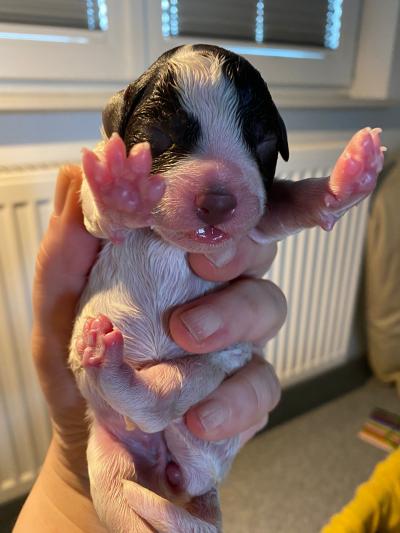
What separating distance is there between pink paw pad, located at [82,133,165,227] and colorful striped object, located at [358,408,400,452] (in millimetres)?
1943

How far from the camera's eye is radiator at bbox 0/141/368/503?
1289 millimetres

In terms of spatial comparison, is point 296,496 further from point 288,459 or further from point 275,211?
point 275,211

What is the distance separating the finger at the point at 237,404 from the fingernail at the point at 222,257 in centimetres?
23

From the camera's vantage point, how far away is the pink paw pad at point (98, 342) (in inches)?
22.7

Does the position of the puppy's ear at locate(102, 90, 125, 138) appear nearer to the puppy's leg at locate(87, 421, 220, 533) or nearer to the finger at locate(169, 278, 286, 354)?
the finger at locate(169, 278, 286, 354)

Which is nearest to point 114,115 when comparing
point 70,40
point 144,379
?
point 144,379

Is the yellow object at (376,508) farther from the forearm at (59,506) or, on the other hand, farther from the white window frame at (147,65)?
the white window frame at (147,65)

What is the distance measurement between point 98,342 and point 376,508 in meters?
1.11

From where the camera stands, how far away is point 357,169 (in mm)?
581

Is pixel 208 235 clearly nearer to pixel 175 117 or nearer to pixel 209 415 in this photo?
pixel 175 117

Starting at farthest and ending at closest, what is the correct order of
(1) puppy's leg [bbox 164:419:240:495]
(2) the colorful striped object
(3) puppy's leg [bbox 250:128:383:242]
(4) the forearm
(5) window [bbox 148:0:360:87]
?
(2) the colorful striped object < (5) window [bbox 148:0:360:87] < (4) the forearm < (1) puppy's leg [bbox 164:419:240:495] < (3) puppy's leg [bbox 250:128:383:242]

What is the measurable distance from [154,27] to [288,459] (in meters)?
1.72

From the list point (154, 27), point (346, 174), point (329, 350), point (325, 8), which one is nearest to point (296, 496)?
point (329, 350)

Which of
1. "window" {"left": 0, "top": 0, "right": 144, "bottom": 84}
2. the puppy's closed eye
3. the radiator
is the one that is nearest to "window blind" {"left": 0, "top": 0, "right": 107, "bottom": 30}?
"window" {"left": 0, "top": 0, "right": 144, "bottom": 84}
